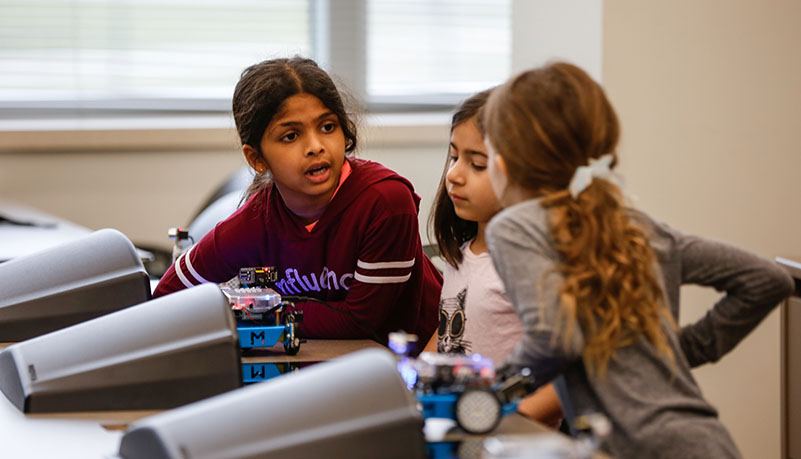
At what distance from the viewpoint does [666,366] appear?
0.97m

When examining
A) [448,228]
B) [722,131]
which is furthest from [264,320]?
[722,131]

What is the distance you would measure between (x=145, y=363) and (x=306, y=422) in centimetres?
34

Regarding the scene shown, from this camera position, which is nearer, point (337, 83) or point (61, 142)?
point (337, 83)

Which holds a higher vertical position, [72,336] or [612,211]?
[612,211]

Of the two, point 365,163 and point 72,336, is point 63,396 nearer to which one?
point 72,336

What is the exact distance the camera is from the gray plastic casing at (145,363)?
41.8 inches

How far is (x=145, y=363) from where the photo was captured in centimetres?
106

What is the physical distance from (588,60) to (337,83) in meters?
1.02

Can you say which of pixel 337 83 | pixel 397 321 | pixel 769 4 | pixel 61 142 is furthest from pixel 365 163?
pixel 61 142

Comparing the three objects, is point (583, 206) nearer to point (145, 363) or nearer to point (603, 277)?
point (603, 277)

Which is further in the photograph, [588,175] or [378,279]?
[378,279]

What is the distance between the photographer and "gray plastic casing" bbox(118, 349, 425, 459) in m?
0.79

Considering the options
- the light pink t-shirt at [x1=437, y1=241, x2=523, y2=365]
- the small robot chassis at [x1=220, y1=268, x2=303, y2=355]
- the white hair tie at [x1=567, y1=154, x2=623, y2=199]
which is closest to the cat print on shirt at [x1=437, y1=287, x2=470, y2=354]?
the light pink t-shirt at [x1=437, y1=241, x2=523, y2=365]

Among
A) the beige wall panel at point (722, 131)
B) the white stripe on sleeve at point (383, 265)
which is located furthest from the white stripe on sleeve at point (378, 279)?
the beige wall panel at point (722, 131)
